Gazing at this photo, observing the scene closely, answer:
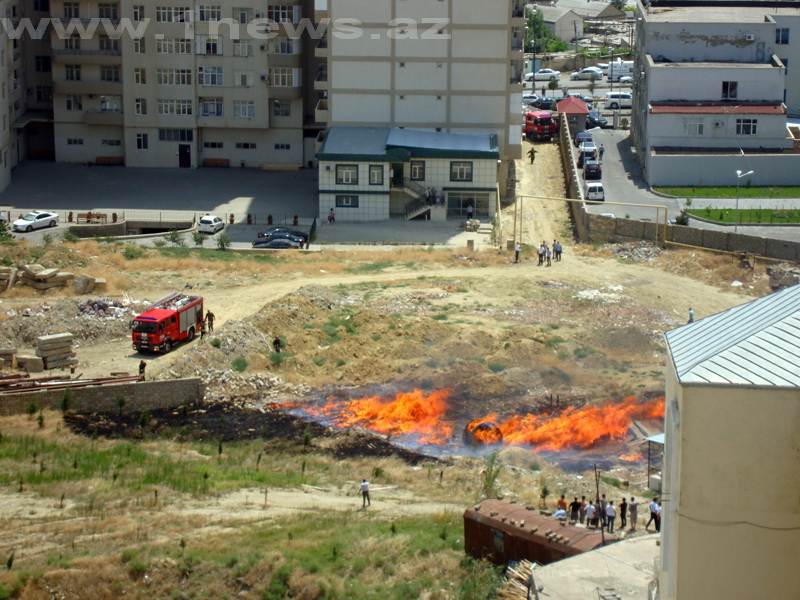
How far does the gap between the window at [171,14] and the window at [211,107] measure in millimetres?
5456

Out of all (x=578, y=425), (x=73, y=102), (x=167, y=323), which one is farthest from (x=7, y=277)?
(x=73, y=102)

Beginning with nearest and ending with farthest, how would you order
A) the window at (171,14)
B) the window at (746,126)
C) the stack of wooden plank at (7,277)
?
the stack of wooden plank at (7,277)
the window at (746,126)
the window at (171,14)

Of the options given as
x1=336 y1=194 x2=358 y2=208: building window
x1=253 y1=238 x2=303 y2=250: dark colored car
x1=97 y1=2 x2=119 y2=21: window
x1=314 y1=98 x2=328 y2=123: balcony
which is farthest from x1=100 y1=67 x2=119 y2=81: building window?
x1=253 y1=238 x2=303 y2=250: dark colored car

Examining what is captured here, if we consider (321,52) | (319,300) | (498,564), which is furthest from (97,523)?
(321,52)

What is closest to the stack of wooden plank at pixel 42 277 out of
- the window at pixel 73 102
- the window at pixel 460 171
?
the window at pixel 460 171

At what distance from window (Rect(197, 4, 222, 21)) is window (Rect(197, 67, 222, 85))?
3.30 meters

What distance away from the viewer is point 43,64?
90.8 metres

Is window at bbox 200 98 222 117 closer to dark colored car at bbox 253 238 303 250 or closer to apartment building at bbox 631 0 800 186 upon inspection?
dark colored car at bbox 253 238 303 250

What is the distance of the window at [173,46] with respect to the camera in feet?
287

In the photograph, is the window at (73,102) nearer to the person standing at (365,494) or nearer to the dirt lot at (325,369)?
the dirt lot at (325,369)

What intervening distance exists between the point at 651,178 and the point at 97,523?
5049 centimetres

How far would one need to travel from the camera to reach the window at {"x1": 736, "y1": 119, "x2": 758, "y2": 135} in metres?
80.5

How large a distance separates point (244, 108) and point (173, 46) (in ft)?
20.1

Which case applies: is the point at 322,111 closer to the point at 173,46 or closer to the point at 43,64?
the point at 173,46
